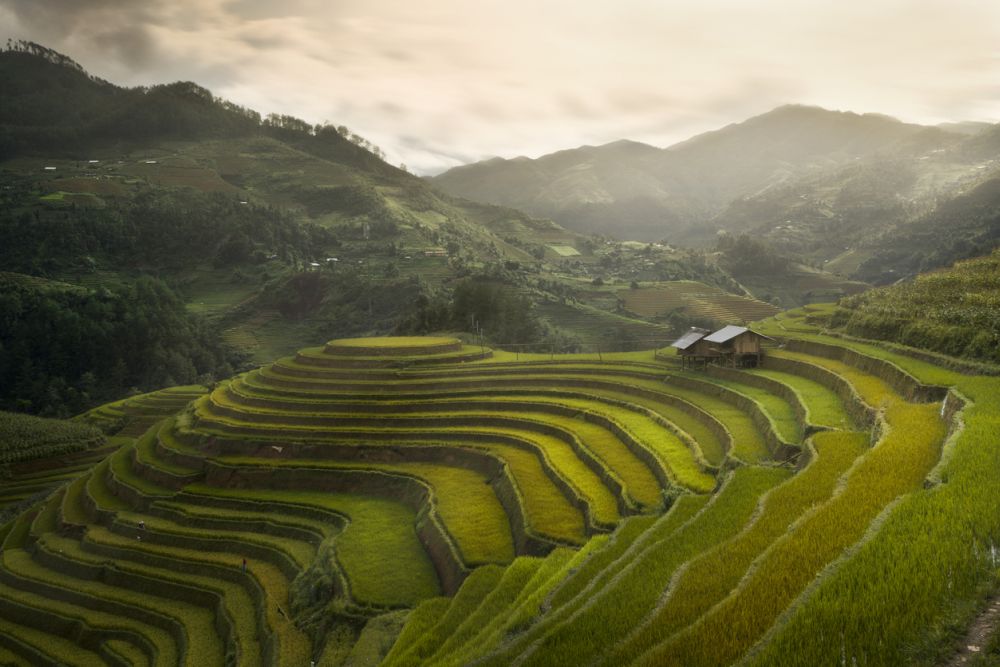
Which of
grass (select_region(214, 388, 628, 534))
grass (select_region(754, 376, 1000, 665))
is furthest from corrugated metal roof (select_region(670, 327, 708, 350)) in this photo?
grass (select_region(754, 376, 1000, 665))

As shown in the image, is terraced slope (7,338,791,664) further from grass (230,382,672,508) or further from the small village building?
the small village building

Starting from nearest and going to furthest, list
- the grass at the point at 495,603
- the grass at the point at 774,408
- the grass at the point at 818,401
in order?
the grass at the point at 495,603
the grass at the point at 818,401
the grass at the point at 774,408

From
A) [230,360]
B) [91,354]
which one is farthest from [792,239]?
[91,354]

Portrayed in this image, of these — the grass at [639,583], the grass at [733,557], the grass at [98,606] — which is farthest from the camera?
the grass at [98,606]

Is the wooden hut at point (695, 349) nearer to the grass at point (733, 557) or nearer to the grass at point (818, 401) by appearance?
the grass at point (818, 401)

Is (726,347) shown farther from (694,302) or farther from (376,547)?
(694,302)

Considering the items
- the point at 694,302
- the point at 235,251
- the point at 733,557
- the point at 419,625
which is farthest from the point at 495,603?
the point at 235,251

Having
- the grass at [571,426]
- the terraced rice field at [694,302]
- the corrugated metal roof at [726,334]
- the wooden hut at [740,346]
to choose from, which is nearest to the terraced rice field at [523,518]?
the grass at [571,426]

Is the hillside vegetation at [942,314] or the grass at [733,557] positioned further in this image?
the hillside vegetation at [942,314]
